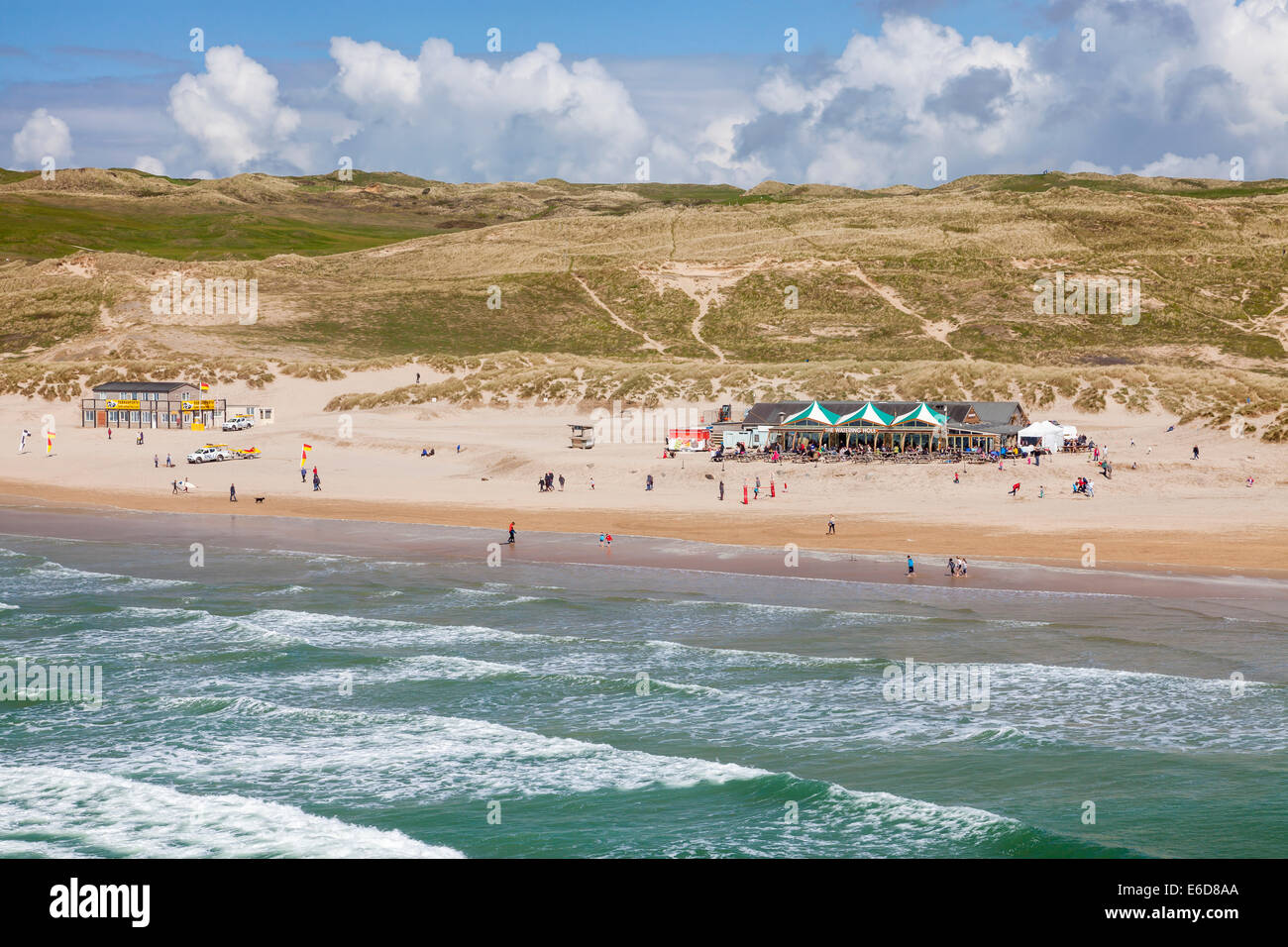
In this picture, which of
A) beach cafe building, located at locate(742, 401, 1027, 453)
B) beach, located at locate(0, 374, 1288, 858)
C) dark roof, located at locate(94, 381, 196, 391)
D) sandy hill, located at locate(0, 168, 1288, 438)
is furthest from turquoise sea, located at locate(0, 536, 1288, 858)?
sandy hill, located at locate(0, 168, 1288, 438)

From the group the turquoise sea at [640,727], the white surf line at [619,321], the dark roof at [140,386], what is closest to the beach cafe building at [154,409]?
the dark roof at [140,386]

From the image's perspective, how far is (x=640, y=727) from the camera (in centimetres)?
2214

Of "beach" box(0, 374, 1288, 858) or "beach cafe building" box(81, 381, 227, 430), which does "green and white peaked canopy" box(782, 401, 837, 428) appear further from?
"beach cafe building" box(81, 381, 227, 430)

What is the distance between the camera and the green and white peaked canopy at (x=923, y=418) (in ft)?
201

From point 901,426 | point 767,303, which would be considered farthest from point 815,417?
point 767,303

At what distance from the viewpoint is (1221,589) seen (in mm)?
33469

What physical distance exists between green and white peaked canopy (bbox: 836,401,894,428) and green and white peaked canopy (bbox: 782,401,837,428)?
509 mm

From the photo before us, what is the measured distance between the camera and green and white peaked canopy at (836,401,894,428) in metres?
62.3

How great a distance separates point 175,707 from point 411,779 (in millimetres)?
6655

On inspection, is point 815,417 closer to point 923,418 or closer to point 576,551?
point 923,418

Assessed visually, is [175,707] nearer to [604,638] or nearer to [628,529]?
[604,638]

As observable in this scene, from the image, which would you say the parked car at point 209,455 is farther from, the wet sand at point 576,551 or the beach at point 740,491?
the wet sand at point 576,551

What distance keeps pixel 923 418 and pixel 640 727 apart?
1672 inches

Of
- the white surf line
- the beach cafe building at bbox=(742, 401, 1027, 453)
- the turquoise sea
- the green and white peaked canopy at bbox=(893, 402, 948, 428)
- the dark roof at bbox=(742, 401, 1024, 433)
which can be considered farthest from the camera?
the white surf line
